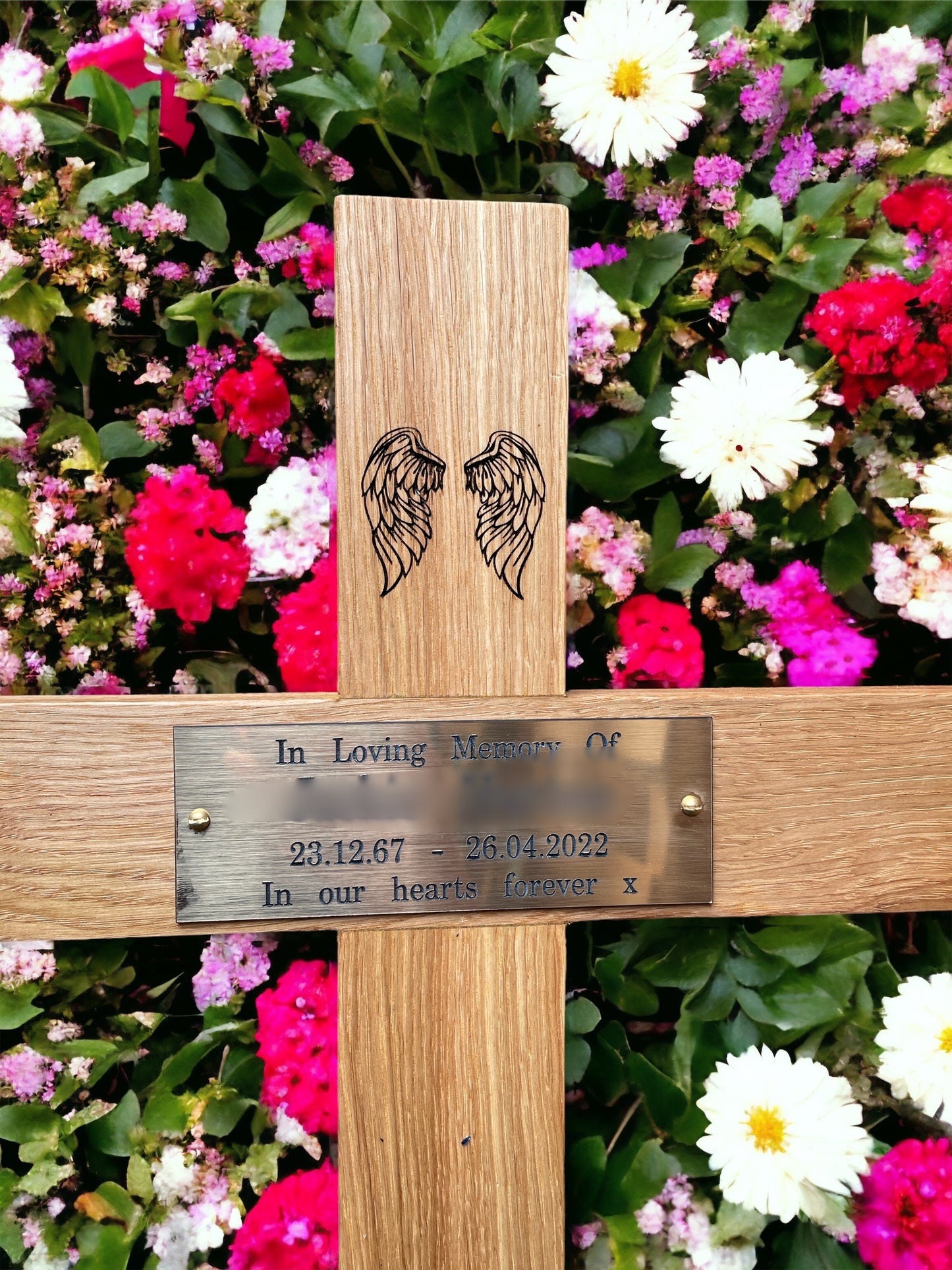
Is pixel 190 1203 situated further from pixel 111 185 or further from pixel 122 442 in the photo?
pixel 111 185

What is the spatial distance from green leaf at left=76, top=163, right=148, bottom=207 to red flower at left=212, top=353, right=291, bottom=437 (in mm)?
240

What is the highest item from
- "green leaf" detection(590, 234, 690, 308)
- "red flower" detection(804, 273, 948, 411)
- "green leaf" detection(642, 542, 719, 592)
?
"green leaf" detection(590, 234, 690, 308)

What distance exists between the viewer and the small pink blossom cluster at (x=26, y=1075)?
1.00 m

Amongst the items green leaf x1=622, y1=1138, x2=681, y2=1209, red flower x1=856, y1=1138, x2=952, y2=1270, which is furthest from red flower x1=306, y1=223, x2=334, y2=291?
red flower x1=856, y1=1138, x2=952, y2=1270

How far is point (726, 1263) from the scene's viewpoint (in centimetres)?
103

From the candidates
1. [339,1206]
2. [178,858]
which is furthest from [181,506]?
[339,1206]

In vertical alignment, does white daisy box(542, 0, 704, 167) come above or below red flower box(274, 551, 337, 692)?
above

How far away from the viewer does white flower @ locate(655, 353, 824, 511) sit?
1.05 m

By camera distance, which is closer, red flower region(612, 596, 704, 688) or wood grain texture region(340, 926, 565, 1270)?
wood grain texture region(340, 926, 565, 1270)

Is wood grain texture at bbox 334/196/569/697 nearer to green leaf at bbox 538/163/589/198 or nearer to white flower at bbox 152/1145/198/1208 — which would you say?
green leaf at bbox 538/163/589/198

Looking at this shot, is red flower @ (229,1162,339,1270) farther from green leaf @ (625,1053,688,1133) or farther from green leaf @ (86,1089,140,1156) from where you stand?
green leaf @ (625,1053,688,1133)

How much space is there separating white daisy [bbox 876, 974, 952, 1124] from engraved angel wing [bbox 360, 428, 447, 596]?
2.68ft

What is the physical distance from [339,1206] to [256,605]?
0.71m

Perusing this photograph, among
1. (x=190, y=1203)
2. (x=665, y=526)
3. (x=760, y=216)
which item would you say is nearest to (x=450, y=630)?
(x=665, y=526)
